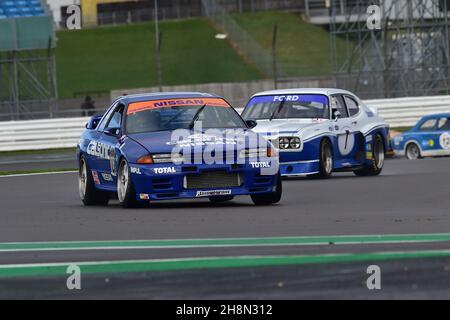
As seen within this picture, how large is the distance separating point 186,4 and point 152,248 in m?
73.8

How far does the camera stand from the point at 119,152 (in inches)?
596

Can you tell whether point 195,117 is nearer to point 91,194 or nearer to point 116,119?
point 116,119

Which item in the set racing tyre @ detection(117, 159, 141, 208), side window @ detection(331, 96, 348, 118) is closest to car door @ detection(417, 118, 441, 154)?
side window @ detection(331, 96, 348, 118)

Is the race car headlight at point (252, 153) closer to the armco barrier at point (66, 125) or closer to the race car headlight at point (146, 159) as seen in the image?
the race car headlight at point (146, 159)

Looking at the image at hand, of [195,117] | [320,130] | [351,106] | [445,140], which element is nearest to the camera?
[195,117]

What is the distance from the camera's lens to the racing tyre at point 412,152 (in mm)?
29547

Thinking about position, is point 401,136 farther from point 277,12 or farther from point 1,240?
point 277,12

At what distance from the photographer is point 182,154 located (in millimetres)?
14578

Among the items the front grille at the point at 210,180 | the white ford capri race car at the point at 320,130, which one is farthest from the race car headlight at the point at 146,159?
the white ford capri race car at the point at 320,130

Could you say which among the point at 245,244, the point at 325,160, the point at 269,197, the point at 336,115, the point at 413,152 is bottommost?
the point at 245,244

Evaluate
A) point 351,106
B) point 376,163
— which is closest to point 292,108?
point 351,106

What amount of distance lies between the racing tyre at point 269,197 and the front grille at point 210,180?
1.93 feet

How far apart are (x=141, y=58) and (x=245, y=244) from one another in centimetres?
6579
